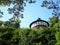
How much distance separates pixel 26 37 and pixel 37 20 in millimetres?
10635

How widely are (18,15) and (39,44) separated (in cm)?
278

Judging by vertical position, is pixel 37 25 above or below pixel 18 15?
below

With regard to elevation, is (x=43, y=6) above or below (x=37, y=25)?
above

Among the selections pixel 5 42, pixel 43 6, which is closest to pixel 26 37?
pixel 5 42

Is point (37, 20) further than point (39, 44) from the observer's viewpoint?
Yes

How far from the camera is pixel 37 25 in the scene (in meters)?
25.5

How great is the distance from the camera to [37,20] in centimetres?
2700

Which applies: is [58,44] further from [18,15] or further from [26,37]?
[18,15]

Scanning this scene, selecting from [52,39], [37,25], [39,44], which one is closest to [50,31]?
[52,39]

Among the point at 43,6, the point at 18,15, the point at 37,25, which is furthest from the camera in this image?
the point at 37,25

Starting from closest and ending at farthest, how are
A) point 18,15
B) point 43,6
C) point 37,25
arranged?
point 43,6 < point 18,15 < point 37,25

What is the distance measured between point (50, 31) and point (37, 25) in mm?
8263

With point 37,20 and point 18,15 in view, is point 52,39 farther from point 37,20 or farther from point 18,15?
point 37,20

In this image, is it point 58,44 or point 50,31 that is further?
point 50,31
